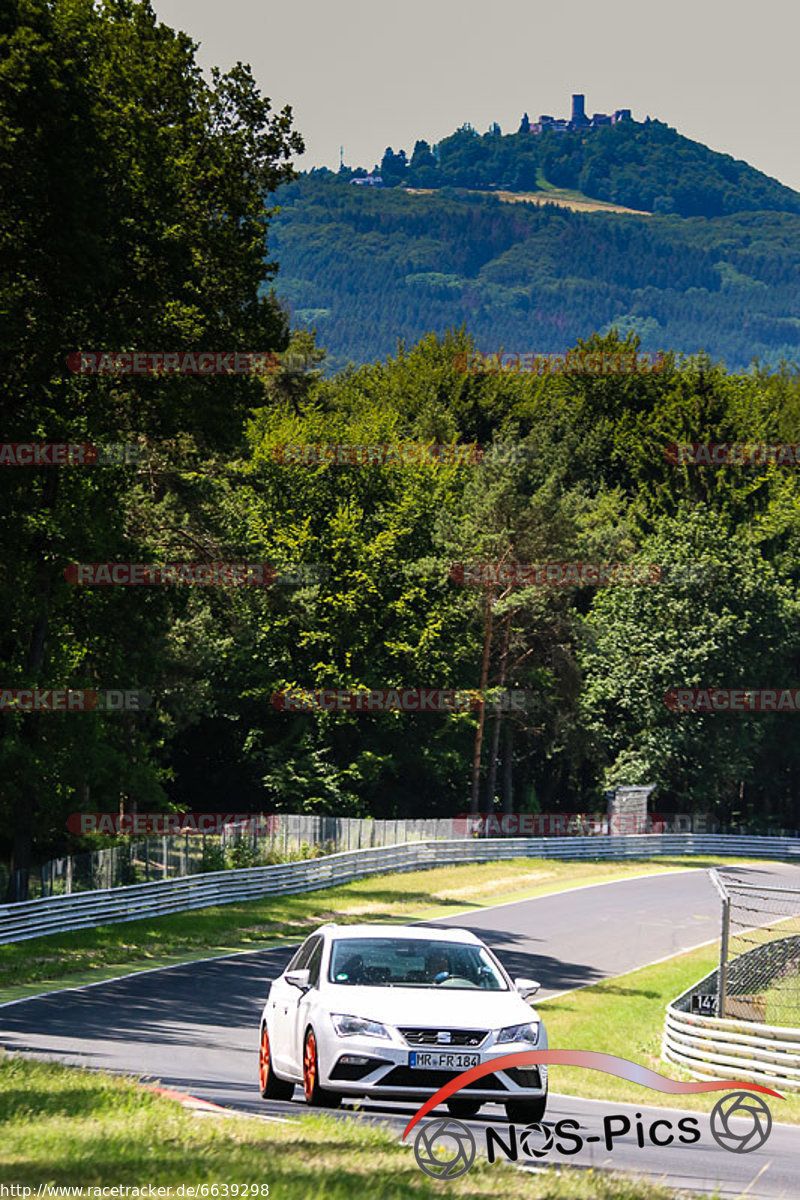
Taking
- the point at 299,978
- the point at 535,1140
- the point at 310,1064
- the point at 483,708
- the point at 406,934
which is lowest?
the point at 535,1140

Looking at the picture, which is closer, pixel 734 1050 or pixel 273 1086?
pixel 273 1086

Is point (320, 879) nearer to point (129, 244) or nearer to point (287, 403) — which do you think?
point (129, 244)

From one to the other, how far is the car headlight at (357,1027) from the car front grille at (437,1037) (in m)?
0.16

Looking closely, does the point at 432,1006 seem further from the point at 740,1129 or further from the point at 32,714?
the point at 32,714

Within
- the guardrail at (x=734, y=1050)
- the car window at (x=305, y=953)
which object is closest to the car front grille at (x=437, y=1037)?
the car window at (x=305, y=953)

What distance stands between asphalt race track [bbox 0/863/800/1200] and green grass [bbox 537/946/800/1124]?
581mm

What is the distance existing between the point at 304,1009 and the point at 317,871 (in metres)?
35.0

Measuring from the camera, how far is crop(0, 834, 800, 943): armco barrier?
3234cm

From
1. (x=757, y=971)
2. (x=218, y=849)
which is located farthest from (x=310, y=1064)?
(x=218, y=849)

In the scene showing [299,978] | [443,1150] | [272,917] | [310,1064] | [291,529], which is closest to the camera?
[443,1150]

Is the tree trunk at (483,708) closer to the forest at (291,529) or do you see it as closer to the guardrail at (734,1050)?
the forest at (291,529)

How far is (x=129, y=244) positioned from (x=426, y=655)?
3574 centimetres

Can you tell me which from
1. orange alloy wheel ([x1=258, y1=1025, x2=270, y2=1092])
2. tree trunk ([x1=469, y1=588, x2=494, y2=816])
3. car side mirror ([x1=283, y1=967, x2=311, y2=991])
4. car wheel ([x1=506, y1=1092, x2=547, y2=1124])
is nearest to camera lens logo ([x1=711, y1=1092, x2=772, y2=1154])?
car wheel ([x1=506, y1=1092, x2=547, y2=1124])

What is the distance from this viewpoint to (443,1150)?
9828 mm
